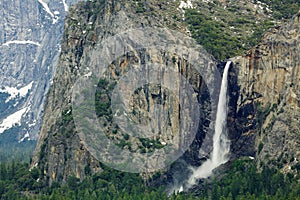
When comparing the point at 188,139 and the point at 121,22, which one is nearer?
the point at 188,139

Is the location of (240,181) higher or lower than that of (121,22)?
lower

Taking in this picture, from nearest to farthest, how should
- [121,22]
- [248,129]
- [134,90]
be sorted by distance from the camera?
[248,129]
[134,90]
[121,22]

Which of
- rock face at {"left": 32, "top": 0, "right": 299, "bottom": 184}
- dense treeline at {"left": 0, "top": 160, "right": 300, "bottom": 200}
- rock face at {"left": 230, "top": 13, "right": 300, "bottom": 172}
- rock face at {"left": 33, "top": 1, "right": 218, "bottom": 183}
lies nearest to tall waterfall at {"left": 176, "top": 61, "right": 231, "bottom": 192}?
rock face at {"left": 32, "top": 0, "right": 299, "bottom": 184}

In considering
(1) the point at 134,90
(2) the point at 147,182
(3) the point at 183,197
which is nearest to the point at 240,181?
(3) the point at 183,197

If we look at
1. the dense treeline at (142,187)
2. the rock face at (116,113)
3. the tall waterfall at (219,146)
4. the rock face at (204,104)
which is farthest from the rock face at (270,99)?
the rock face at (116,113)

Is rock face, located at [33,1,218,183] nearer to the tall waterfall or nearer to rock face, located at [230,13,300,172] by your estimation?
the tall waterfall

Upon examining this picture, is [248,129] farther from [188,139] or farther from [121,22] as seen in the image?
[121,22]

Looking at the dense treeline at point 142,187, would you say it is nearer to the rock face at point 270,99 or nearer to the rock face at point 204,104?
the rock face at point 204,104

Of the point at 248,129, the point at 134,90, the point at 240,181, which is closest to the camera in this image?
the point at 240,181
